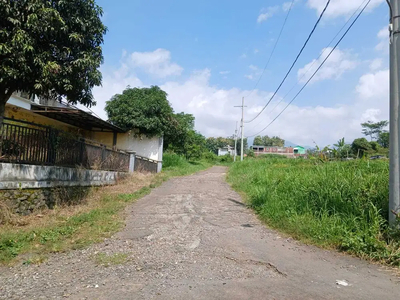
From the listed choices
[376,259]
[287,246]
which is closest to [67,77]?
[287,246]

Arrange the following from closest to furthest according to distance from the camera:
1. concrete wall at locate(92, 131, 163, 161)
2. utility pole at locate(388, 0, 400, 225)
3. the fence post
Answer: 1. utility pole at locate(388, 0, 400, 225)
2. the fence post
3. concrete wall at locate(92, 131, 163, 161)

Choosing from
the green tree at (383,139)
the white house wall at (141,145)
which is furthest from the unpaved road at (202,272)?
the green tree at (383,139)

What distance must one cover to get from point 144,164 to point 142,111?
10.5 ft

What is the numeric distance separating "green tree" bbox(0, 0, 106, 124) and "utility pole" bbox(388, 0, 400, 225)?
5.65 meters

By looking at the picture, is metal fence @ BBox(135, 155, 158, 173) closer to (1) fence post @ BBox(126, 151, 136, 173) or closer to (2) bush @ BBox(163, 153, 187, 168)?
(1) fence post @ BBox(126, 151, 136, 173)

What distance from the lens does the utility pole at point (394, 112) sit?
4.30 metres

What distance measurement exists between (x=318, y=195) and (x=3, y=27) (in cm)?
699

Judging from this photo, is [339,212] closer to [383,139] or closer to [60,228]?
[60,228]

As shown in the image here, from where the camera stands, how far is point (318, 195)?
19.7 ft

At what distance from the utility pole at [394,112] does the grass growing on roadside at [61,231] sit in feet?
15.8

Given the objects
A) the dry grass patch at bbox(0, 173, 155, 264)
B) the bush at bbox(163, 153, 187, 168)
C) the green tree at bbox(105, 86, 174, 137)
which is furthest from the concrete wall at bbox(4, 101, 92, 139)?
the bush at bbox(163, 153, 187, 168)

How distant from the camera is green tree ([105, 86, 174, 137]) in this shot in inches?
628

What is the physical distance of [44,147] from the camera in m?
6.73

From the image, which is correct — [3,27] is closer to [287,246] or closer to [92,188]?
[92,188]
